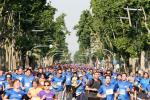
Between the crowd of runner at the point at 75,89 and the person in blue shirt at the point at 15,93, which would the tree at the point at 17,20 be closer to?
the crowd of runner at the point at 75,89

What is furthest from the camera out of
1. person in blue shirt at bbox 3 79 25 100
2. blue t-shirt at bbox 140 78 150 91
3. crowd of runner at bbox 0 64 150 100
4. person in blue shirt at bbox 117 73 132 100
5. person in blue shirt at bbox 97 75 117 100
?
blue t-shirt at bbox 140 78 150 91

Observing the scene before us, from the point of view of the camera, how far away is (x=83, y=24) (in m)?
118

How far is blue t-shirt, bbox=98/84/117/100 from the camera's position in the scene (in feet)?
58.0

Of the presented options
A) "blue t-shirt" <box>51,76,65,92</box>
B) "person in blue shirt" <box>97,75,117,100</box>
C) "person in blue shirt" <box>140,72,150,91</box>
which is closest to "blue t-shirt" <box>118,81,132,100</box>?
"person in blue shirt" <box>97,75,117,100</box>

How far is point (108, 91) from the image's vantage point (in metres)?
17.8

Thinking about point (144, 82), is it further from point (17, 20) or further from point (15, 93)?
point (17, 20)

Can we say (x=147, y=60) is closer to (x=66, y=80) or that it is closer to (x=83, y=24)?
(x=66, y=80)

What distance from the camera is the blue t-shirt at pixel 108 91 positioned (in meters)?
17.7

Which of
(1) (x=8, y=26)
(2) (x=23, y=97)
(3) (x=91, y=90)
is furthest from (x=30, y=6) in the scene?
(2) (x=23, y=97)

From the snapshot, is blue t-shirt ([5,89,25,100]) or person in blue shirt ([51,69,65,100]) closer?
blue t-shirt ([5,89,25,100])

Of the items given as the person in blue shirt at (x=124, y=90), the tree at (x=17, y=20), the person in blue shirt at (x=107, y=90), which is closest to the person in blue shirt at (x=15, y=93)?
the person in blue shirt at (x=107, y=90)

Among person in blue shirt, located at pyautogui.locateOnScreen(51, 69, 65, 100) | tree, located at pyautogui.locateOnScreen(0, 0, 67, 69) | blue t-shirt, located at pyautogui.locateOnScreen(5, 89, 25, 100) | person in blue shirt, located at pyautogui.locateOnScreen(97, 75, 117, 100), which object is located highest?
tree, located at pyautogui.locateOnScreen(0, 0, 67, 69)

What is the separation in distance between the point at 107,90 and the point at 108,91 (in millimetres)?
43

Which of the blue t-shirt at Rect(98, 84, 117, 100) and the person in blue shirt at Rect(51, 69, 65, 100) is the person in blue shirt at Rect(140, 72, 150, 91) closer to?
the person in blue shirt at Rect(51, 69, 65, 100)
